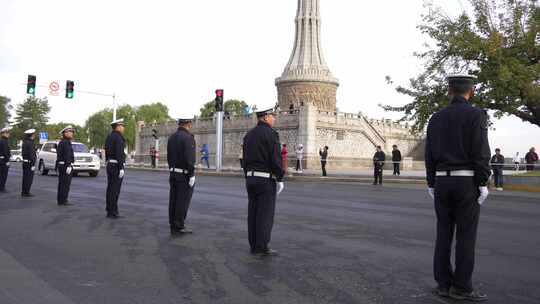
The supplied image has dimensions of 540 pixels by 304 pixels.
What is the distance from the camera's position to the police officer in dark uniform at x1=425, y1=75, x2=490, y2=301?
15.4ft

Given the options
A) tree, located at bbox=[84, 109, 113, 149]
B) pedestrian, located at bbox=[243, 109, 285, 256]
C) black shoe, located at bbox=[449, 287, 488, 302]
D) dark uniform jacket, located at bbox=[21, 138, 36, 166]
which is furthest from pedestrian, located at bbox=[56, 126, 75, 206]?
tree, located at bbox=[84, 109, 113, 149]

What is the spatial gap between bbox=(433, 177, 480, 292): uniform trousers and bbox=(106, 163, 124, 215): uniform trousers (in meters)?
7.02

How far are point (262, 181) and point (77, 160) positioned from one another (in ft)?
67.2

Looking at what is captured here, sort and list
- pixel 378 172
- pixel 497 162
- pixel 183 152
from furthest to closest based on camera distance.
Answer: pixel 378 172
pixel 497 162
pixel 183 152

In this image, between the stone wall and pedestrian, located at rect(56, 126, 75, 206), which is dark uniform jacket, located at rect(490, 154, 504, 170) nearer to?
the stone wall

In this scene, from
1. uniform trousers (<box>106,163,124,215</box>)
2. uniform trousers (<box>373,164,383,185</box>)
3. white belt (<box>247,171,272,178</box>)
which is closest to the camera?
white belt (<box>247,171,272,178</box>)

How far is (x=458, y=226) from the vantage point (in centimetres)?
480

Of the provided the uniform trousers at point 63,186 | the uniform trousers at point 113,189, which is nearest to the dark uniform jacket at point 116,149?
the uniform trousers at point 113,189

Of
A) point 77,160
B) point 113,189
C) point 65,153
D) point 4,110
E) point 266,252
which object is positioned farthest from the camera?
point 4,110

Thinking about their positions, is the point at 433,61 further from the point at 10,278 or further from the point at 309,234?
the point at 10,278

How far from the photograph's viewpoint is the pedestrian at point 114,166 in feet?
33.3

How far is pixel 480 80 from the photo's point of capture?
902 inches

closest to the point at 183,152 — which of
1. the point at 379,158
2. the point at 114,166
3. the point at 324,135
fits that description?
the point at 114,166

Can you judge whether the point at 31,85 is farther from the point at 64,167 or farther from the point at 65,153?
the point at 64,167
